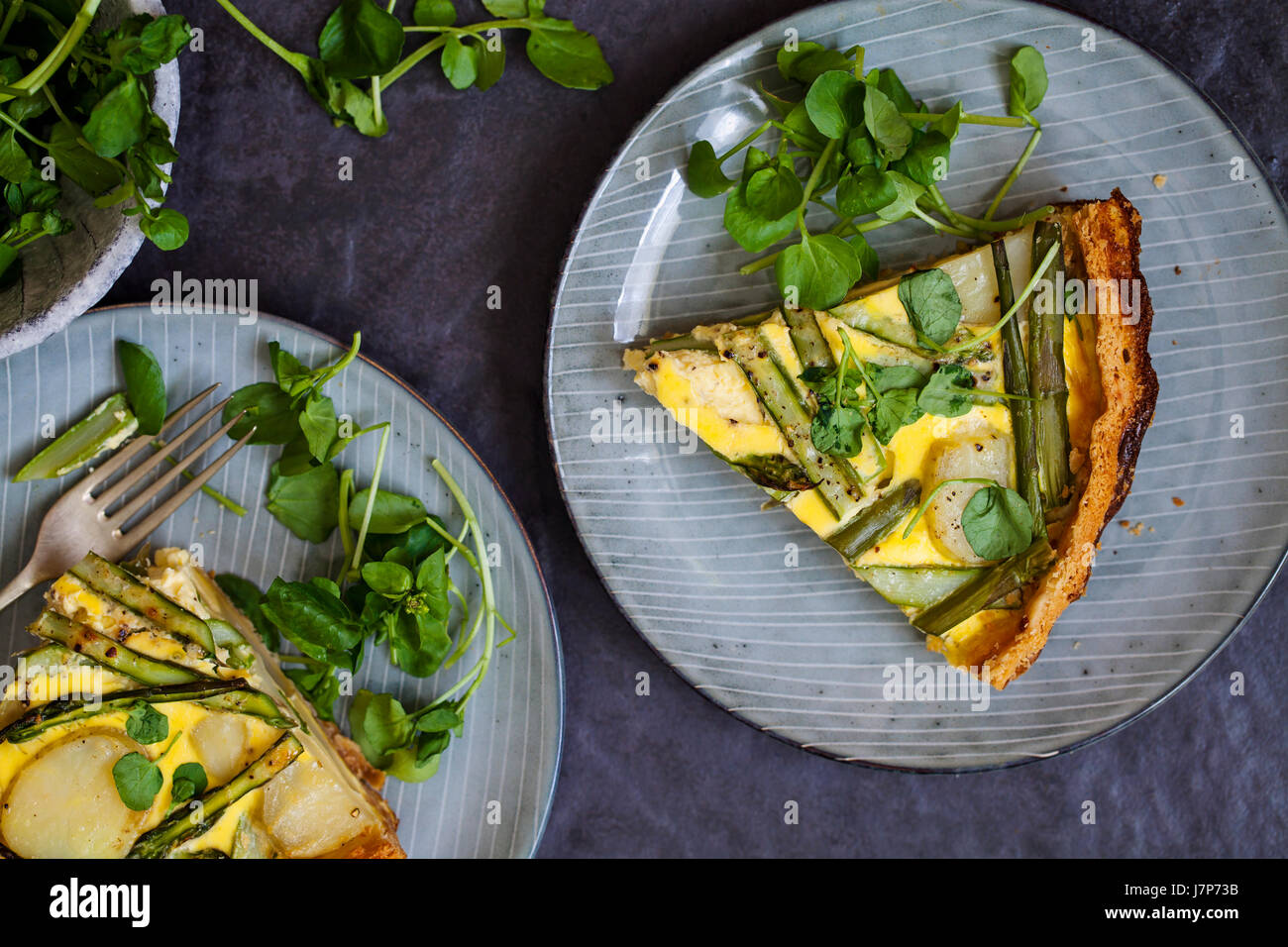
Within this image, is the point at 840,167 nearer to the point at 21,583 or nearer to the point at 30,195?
the point at 30,195

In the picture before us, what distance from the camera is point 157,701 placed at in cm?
234

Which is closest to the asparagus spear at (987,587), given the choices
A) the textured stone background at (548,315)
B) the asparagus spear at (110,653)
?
the textured stone background at (548,315)

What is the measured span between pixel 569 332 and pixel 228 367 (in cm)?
105

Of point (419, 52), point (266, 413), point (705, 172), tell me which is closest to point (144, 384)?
point (266, 413)

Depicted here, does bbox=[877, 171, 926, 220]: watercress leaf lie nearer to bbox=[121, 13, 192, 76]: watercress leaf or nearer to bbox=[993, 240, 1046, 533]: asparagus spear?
bbox=[993, 240, 1046, 533]: asparagus spear

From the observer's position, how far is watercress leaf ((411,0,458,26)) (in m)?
2.72

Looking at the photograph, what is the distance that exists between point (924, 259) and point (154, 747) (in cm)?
260

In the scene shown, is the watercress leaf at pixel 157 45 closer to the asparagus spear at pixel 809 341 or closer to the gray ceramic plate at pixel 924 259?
the gray ceramic plate at pixel 924 259

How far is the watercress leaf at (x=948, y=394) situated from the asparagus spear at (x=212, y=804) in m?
1.97

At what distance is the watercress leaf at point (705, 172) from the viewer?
268cm

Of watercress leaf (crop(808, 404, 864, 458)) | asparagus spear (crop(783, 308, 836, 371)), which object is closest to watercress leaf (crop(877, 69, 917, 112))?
asparagus spear (crop(783, 308, 836, 371))
